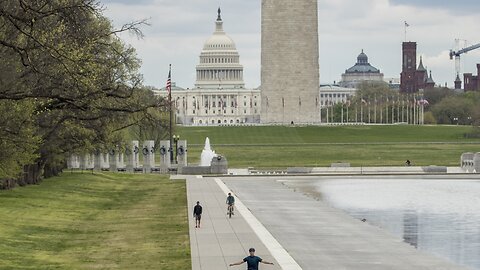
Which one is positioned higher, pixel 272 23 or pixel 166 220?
pixel 272 23

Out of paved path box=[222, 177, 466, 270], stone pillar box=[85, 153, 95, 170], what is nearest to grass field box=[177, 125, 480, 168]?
stone pillar box=[85, 153, 95, 170]

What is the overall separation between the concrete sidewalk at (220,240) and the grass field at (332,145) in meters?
54.4

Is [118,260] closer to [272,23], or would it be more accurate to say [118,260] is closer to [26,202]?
[26,202]

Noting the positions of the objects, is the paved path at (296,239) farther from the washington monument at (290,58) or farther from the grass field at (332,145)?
the washington monument at (290,58)

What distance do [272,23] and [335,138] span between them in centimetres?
2475

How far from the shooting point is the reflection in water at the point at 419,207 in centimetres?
4044

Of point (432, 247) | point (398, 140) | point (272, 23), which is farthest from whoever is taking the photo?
point (272, 23)

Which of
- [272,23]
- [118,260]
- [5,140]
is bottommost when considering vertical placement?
[118,260]

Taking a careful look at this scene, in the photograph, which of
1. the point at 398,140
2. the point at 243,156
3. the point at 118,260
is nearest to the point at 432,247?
the point at 118,260

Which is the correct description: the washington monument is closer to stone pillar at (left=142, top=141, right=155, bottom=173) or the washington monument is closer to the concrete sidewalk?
stone pillar at (left=142, top=141, right=155, bottom=173)

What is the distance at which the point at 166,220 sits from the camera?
49.0 m

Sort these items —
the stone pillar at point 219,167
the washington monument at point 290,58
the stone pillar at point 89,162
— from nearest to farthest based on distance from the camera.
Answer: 1. the stone pillar at point 219,167
2. the stone pillar at point 89,162
3. the washington monument at point 290,58

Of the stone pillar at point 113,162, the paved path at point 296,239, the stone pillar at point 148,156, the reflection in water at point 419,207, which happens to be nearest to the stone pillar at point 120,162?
the stone pillar at point 113,162

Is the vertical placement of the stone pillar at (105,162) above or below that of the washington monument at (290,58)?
below
